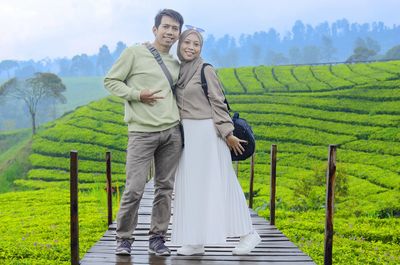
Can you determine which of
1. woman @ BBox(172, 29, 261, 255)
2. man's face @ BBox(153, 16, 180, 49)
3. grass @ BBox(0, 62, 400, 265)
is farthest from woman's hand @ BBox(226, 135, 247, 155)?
grass @ BBox(0, 62, 400, 265)

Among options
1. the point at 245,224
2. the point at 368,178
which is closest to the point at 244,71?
the point at 368,178

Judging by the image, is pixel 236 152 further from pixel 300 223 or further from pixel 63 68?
pixel 63 68

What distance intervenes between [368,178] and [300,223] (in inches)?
313

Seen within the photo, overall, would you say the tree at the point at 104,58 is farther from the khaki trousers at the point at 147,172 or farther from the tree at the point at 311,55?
the khaki trousers at the point at 147,172

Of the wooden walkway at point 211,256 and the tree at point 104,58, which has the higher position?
the tree at point 104,58

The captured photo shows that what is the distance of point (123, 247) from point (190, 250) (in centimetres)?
51

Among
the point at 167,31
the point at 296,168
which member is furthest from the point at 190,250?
the point at 296,168

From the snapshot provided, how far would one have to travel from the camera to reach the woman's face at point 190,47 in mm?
4008

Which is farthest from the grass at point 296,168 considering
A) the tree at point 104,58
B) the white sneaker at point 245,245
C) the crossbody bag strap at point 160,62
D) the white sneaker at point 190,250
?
the tree at point 104,58

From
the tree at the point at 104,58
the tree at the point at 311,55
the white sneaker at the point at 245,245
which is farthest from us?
the tree at the point at 104,58

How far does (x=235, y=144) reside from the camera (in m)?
4.09

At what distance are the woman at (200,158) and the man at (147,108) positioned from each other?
0.28 ft

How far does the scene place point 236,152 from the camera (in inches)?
164

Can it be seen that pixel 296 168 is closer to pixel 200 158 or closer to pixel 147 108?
pixel 200 158
